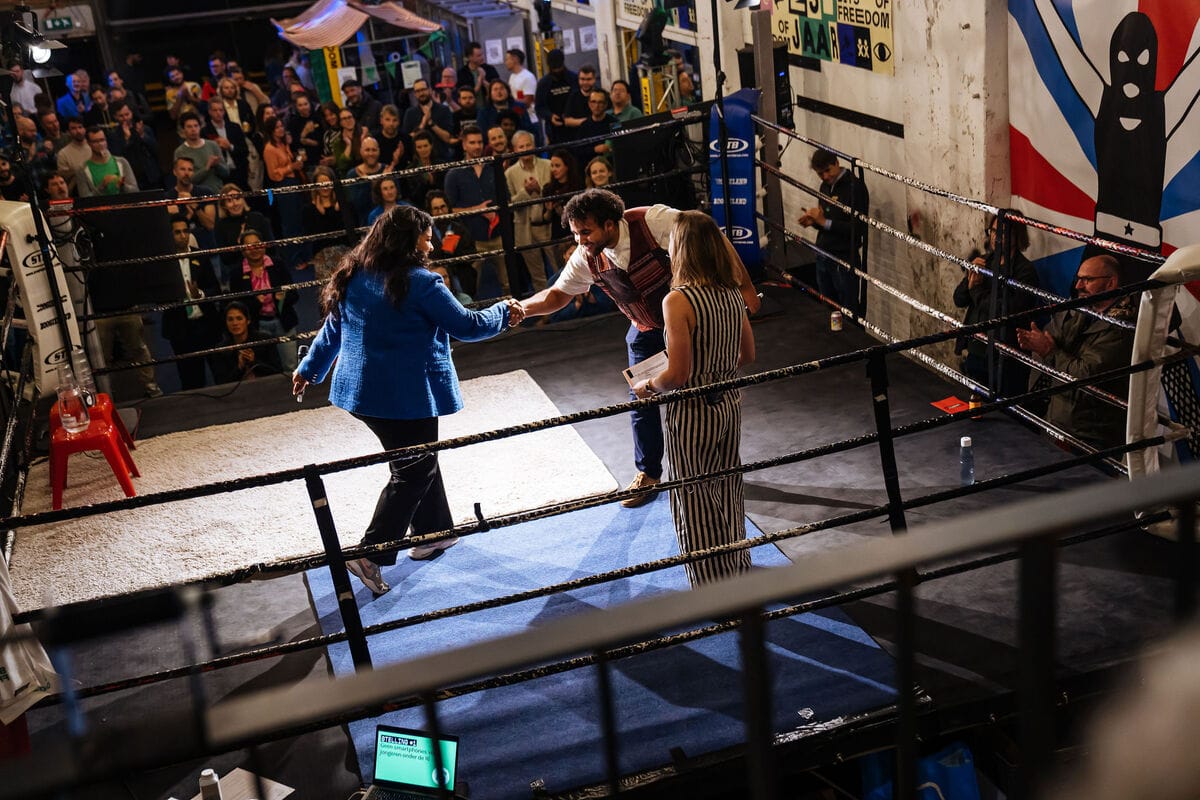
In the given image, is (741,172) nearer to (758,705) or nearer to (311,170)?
(311,170)

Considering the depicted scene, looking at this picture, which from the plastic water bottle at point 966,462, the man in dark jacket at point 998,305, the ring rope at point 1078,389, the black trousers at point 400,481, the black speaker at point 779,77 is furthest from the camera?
the black speaker at point 779,77

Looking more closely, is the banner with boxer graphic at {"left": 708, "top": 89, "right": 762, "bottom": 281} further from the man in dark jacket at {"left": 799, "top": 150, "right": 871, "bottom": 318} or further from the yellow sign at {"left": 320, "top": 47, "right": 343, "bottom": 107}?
the yellow sign at {"left": 320, "top": 47, "right": 343, "bottom": 107}

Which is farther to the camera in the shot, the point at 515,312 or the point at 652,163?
the point at 652,163

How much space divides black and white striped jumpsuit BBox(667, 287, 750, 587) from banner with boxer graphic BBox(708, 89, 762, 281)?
3.48 meters

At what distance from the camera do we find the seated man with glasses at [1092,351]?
473cm

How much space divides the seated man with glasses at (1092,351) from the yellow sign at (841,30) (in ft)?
9.46

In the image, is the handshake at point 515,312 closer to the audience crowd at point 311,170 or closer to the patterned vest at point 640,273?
the patterned vest at point 640,273

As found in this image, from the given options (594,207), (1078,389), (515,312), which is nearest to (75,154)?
(515,312)

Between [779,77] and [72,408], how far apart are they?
4891 mm

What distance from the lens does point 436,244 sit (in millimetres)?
7508

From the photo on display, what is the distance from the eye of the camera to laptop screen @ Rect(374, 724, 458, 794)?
3318 mm

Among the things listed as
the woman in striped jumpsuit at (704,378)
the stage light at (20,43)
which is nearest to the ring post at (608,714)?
the woman in striped jumpsuit at (704,378)

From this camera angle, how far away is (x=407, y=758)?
11.1ft

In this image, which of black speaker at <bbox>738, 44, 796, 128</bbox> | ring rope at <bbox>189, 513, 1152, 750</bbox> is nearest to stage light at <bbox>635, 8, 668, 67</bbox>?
black speaker at <bbox>738, 44, 796, 128</bbox>
